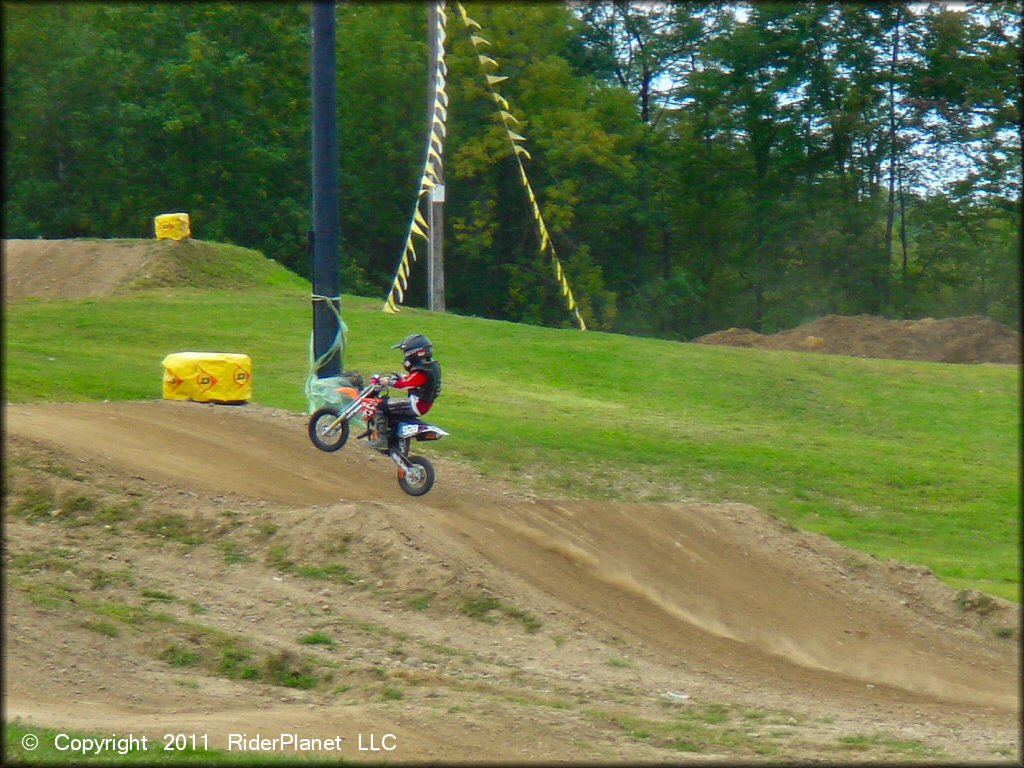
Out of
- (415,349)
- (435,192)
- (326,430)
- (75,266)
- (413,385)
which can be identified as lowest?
(326,430)

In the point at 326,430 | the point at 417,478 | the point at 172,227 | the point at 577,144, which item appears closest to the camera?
the point at 417,478

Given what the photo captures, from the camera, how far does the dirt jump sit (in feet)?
28.8

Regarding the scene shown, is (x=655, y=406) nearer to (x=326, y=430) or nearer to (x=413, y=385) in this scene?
(x=326, y=430)

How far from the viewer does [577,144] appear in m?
46.4

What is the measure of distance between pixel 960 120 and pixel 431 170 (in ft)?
65.2

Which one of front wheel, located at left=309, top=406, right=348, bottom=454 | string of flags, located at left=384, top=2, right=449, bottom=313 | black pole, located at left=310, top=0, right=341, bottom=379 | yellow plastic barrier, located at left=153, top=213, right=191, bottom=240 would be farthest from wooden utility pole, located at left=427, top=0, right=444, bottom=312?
front wheel, located at left=309, top=406, right=348, bottom=454

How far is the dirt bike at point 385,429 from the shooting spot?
43.0ft

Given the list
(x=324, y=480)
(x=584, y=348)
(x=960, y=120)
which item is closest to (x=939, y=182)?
(x=960, y=120)

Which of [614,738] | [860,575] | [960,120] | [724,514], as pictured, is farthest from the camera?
[960,120]

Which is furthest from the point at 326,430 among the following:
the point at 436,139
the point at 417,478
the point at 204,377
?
the point at 436,139

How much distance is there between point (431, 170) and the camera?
26.8 m

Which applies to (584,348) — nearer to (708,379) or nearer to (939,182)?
(708,379)

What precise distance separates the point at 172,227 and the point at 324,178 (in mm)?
16847

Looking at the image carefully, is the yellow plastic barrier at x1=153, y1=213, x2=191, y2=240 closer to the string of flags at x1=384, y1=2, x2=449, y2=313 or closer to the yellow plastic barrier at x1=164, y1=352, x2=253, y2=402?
the string of flags at x1=384, y1=2, x2=449, y2=313
